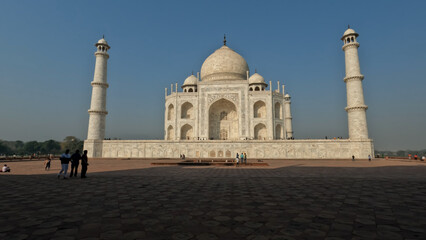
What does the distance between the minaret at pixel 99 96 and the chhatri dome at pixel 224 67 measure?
13978 mm

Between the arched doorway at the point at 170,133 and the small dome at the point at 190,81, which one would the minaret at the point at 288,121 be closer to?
the small dome at the point at 190,81

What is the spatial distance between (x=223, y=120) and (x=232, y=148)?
823 centimetres

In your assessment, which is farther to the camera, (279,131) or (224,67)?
(224,67)

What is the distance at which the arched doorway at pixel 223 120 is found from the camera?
30094 millimetres

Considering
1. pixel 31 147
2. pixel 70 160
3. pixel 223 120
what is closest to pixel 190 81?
pixel 223 120

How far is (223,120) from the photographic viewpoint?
30.7 m

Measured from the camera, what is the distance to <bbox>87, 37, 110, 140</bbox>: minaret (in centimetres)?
2527

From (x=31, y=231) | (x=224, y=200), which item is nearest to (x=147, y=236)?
(x=31, y=231)

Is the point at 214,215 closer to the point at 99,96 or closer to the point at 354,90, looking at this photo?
the point at 354,90

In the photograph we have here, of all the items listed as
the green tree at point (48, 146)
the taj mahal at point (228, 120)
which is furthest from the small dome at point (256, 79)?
the green tree at point (48, 146)

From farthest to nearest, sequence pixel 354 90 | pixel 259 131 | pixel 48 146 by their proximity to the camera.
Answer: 1. pixel 48 146
2. pixel 259 131
3. pixel 354 90

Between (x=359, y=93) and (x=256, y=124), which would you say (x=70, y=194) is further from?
(x=359, y=93)

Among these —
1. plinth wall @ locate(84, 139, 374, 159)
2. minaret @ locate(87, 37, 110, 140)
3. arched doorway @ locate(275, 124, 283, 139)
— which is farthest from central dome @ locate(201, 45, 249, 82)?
minaret @ locate(87, 37, 110, 140)

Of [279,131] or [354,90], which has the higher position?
[354,90]
